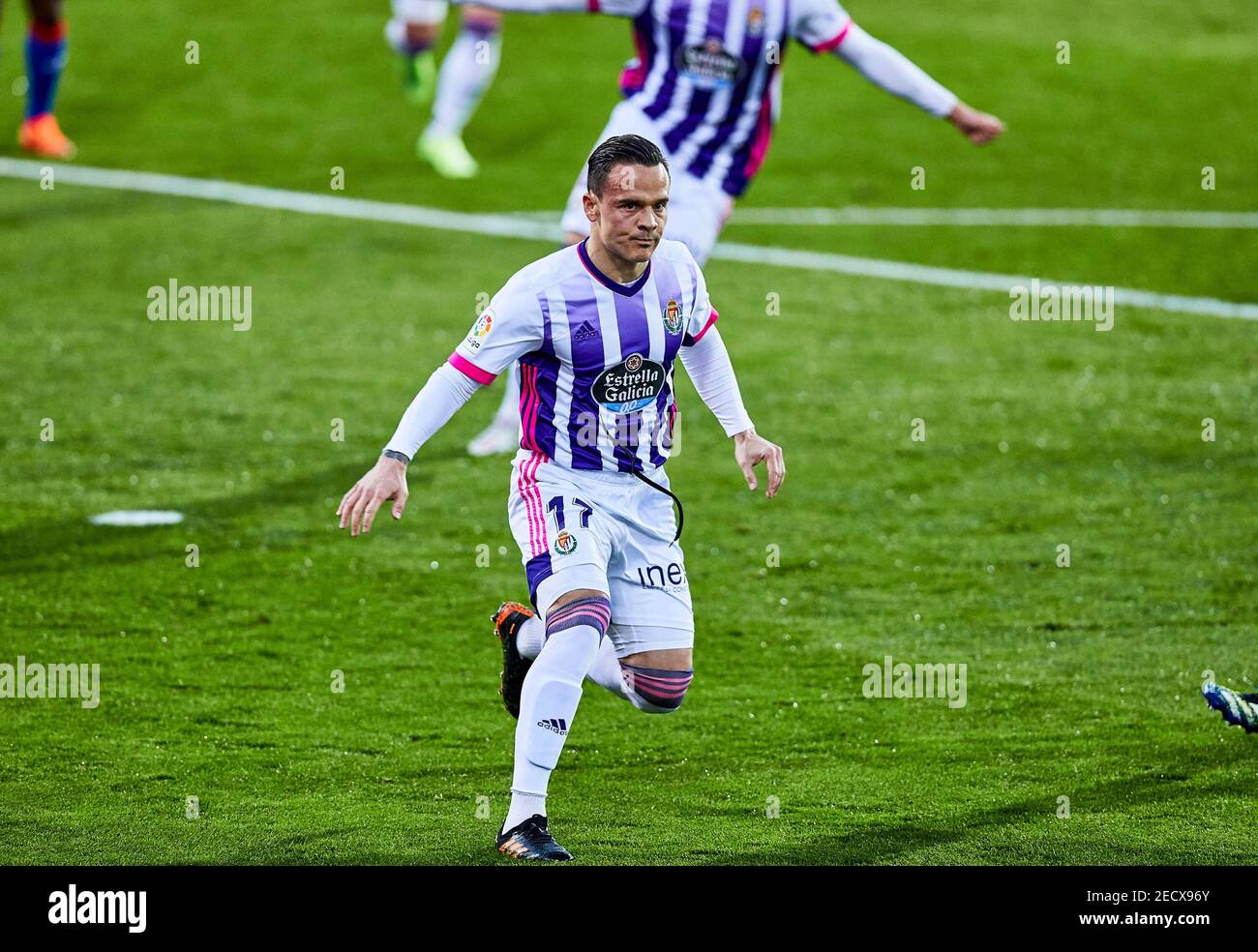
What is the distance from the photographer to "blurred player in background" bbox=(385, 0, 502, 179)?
1562 centimetres

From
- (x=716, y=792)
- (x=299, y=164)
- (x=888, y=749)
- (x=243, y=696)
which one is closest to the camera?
(x=716, y=792)

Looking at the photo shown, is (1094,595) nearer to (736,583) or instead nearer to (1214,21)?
(736,583)

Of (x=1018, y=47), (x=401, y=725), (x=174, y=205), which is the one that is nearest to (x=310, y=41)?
(x=174, y=205)

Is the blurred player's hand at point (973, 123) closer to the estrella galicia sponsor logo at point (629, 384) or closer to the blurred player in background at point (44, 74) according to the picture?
the estrella galicia sponsor logo at point (629, 384)

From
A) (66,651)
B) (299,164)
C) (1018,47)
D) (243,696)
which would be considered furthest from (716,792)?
(1018,47)

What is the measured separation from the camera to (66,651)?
6996mm

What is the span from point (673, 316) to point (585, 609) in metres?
0.92

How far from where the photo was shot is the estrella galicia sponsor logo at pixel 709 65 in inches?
343

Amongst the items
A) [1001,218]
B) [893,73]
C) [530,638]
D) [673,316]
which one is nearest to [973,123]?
[893,73]

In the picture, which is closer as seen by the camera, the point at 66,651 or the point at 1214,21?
the point at 66,651

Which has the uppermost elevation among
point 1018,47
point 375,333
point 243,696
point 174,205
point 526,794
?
point 1018,47

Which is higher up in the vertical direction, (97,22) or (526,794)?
(97,22)

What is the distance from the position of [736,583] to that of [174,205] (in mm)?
8463

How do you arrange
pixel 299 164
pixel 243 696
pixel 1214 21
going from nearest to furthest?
1. pixel 243 696
2. pixel 299 164
3. pixel 1214 21
